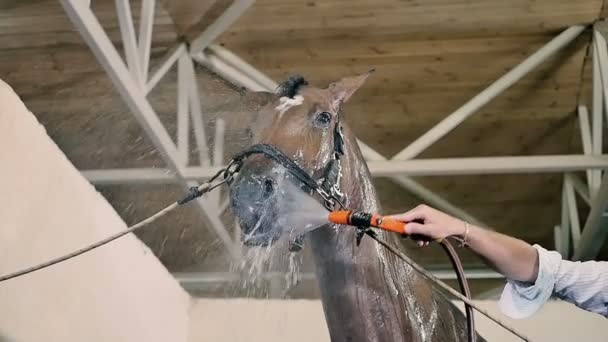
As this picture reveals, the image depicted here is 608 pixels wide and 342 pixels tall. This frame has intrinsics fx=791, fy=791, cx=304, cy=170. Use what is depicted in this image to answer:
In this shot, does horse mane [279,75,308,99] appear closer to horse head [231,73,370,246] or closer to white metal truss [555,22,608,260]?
horse head [231,73,370,246]

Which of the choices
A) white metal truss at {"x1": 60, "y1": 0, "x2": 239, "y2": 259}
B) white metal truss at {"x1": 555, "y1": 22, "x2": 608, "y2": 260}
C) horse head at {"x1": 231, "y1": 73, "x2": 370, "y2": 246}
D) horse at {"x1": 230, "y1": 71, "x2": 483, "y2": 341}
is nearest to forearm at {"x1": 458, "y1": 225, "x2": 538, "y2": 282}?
horse at {"x1": 230, "y1": 71, "x2": 483, "y2": 341}

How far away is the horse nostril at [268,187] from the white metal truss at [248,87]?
A: 1.67m

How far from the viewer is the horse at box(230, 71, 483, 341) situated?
50.2 inches

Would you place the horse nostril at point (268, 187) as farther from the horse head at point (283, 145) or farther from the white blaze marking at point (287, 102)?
the white blaze marking at point (287, 102)

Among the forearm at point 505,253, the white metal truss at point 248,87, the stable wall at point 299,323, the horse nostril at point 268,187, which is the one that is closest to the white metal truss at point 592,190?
the white metal truss at point 248,87

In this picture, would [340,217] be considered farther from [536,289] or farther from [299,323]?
[299,323]

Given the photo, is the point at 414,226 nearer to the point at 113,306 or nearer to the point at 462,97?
the point at 113,306

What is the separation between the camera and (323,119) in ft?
4.74

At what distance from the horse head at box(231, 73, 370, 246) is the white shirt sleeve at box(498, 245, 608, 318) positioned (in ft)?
1.34

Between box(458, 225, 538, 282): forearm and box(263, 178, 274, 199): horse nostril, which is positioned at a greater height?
box(458, 225, 538, 282): forearm

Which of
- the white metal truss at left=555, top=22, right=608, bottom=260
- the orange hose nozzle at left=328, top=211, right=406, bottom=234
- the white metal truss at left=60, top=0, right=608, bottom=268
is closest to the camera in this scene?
the orange hose nozzle at left=328, top=211, right=406, bottom=234

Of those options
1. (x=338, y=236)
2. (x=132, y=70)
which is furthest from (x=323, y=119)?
(x=132, y=70)

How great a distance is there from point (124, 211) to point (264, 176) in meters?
1.80

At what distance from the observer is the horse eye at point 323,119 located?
4.70 ft
